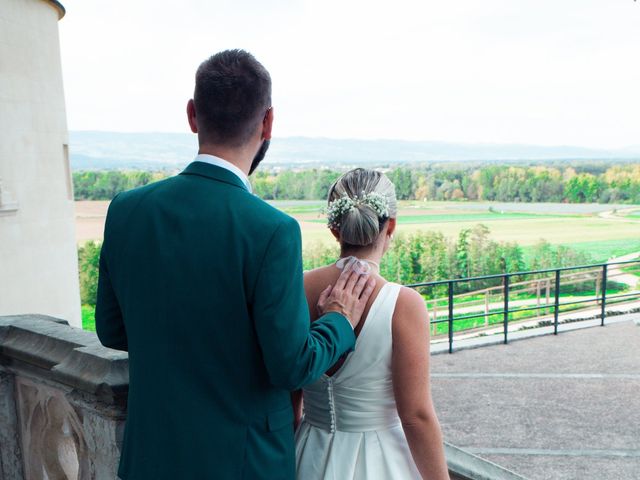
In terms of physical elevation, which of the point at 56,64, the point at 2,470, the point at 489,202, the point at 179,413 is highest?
the point at 56,64

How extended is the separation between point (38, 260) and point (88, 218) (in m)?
29.1

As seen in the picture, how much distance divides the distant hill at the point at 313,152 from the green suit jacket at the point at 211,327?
50111mm

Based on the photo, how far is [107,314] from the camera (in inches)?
53.1

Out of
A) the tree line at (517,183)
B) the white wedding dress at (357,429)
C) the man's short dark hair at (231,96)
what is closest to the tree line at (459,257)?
the tree line at (517,183)

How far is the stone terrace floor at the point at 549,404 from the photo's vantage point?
5.38 meters

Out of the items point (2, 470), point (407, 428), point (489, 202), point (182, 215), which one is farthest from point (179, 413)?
point (489, 202)

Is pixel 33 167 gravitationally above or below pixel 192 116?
Result: below

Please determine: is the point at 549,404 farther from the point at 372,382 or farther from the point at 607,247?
the point at 607,247

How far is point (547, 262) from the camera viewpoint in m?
45.5

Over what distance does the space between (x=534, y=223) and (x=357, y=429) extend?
51316 millimetres

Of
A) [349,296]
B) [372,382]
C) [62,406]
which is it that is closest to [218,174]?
[349,296]

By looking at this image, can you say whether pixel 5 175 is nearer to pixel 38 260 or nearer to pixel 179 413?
pixel 38 260

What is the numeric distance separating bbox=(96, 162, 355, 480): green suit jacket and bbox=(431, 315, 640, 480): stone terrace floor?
14.3 ft

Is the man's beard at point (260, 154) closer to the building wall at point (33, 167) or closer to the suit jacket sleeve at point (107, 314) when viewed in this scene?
the suit jacket sleeve at point (107, 314)
